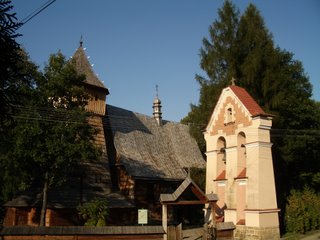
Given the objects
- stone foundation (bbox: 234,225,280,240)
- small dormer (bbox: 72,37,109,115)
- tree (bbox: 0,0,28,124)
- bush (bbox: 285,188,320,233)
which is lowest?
stone foundation (bbox: 234,225,280,240)

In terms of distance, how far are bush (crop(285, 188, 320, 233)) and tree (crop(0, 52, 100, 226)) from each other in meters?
11.9

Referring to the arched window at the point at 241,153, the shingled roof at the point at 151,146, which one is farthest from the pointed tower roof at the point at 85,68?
the arched window at the point at 241,153

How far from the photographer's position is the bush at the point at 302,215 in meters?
22.2

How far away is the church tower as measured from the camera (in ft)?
65.0

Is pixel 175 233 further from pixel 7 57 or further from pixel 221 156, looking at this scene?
pixel 7 57

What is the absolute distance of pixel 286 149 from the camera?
26.8 metres

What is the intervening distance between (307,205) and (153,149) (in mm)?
Answer: 14300

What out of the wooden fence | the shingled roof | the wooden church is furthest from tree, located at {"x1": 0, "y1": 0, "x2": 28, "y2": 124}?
the shingled roof

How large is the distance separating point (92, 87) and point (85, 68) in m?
2.13

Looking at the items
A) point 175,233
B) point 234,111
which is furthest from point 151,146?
point 175,233

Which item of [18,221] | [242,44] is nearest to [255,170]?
[242,44]

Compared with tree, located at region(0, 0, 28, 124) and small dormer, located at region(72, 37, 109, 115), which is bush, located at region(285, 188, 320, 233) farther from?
tree, located at region(0, 0, 28, 124)

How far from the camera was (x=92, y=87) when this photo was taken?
3089cm

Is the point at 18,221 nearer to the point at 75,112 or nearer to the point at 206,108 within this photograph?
the point at 75,112
